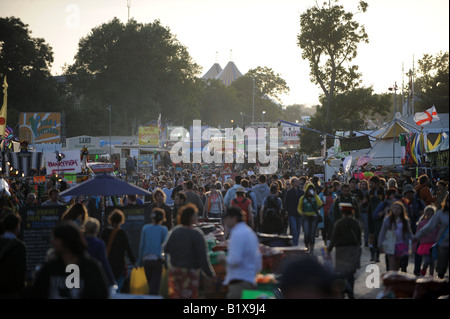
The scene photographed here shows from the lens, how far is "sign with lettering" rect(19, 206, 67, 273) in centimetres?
1173

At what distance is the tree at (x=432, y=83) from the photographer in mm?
45675

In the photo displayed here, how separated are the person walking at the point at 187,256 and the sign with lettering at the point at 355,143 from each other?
63.6 feet

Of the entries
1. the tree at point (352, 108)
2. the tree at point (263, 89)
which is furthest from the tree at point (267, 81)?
the tree at point (352, 108)

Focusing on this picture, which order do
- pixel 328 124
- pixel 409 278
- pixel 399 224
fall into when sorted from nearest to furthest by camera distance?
pixel 409 278
pixel 399 224
pixel 328 124

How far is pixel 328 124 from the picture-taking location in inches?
1784

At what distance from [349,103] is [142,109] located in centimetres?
4601

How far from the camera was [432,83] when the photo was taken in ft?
172

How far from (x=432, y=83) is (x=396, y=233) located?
4421 centimetres

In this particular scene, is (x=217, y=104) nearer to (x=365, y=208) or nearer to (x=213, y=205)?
(x=213, y=205)

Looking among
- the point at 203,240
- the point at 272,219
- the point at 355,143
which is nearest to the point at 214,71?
the point at 355,143

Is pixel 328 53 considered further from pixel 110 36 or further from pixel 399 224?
pixel 110 36

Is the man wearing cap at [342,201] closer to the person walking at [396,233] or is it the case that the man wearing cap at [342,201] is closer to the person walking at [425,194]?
the person walking at [425,194]

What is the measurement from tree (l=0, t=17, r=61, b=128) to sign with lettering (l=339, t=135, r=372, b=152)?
152ft
